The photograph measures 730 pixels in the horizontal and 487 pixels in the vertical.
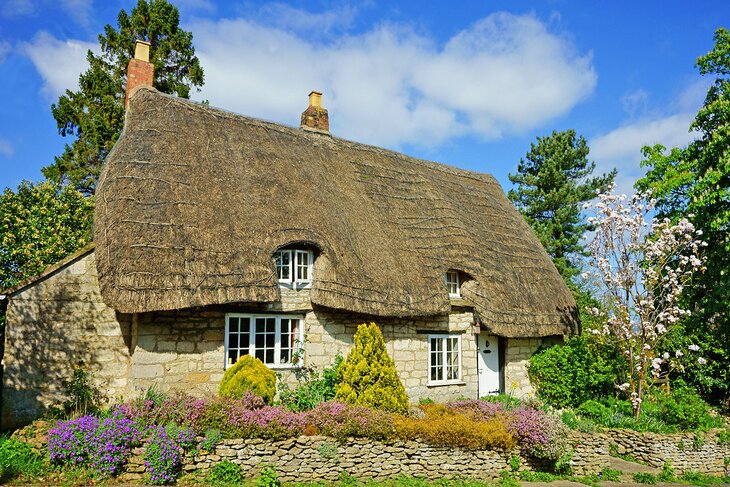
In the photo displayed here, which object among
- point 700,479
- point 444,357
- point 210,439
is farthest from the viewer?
point 444,357

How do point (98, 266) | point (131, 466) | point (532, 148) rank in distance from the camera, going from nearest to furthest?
point (131, 466) < point (98, 266) < point (532, 148)

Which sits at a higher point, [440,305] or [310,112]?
[310,112]

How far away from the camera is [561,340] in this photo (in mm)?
17031

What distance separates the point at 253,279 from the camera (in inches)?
429

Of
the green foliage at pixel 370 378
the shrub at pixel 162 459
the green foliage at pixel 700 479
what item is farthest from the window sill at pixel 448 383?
the shrub at pixel 162 459

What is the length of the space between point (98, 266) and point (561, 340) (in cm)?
1321

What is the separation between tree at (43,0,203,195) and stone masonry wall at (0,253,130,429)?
36.4 feet

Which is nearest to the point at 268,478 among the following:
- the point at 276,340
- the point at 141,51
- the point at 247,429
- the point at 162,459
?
the point at 247,429

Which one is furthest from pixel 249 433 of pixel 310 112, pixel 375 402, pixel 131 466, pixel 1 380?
pixel 310 112

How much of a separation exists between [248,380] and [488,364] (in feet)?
26.6

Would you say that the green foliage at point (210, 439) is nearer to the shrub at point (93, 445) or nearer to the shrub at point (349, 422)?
the shrub at point (93, 445)

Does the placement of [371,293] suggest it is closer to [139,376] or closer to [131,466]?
[139,376]

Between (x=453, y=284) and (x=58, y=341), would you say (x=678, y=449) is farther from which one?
(x=58, y=341)

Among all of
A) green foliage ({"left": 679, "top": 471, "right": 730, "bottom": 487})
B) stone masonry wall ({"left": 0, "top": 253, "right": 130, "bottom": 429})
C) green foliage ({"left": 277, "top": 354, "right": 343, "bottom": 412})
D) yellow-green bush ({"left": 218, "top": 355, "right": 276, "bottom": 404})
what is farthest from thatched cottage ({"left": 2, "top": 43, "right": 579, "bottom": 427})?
green foliage ({"left": 679, "top": 471, "right": 730, "bottom": 487})
